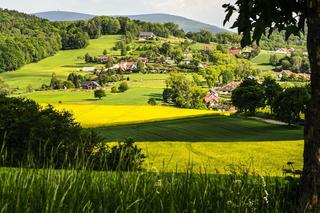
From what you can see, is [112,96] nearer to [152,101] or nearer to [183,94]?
[152,101]

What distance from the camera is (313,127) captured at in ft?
20.2

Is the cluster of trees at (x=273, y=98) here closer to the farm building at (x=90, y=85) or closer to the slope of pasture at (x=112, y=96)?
the slope of pasture at (x=112, y=96)

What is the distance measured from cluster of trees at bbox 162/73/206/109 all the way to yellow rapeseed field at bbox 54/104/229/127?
48175 mm

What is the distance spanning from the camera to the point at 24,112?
108ft

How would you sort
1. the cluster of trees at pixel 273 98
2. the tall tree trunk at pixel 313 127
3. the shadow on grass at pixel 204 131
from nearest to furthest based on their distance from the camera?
the tall tree trunk at pixel 313 127
the shadow on grass at pixel 204 131
the cluster of trees at pixel 273 98

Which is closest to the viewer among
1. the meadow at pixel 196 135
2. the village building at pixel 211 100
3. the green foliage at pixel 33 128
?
the green foliage at pixel 33 128

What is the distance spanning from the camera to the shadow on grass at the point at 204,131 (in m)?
67.8

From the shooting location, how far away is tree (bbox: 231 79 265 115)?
97000mm

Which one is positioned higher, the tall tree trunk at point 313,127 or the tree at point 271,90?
the tall tree trunk at point 313,127

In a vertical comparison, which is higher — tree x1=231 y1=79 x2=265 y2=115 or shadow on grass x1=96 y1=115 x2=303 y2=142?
tree x1=231 y1=79 x2=265 y2=115

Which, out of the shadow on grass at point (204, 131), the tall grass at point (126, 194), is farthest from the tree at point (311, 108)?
the shadow on grass at point (204, 131)

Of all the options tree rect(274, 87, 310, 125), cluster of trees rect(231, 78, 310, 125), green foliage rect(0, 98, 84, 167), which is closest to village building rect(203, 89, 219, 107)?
cluster of trees rect(231, 78, 310, 125)

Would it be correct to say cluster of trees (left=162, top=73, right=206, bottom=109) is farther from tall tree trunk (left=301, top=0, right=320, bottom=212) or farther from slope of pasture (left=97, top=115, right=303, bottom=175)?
tall tree trunk (left=301, top=0, right=320, bottom=212)

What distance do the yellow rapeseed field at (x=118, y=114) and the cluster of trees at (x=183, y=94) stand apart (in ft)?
158
